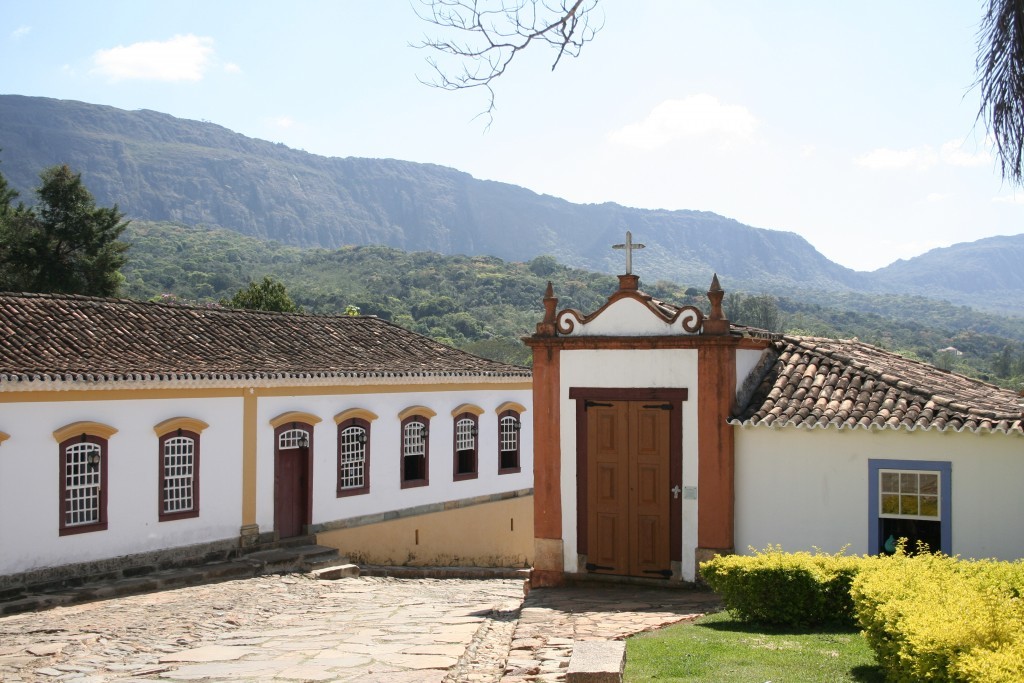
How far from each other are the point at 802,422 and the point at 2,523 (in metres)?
11.6

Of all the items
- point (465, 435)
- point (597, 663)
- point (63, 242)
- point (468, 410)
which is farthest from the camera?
point (63, 242)

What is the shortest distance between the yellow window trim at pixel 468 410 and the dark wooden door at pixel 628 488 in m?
9.83

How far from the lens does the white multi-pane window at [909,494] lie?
38.6 ft

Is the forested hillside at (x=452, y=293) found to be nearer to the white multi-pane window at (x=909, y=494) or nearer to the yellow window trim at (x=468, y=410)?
the yellow window trim at (x=468, y=410)

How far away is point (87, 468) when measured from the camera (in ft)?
51.9

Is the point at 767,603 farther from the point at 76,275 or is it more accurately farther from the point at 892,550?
the point at 76,275

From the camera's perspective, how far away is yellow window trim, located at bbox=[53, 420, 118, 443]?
1533 cm

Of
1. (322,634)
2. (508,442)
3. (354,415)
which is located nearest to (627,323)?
(322,634)

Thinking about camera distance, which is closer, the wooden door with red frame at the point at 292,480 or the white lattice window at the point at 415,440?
the wooden door with red frame at the point at 292,480

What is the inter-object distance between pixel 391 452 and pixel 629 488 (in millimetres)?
9327

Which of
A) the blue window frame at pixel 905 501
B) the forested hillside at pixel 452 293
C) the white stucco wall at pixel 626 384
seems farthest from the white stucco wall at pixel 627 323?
the forested hillside at pixel 452 293

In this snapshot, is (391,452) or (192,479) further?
(391,452)

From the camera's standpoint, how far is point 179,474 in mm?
17312

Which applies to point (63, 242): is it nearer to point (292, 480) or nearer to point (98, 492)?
point (292, 480)
